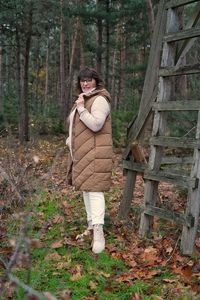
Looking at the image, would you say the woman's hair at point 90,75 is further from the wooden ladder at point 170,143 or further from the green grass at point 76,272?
the green grass at point 76,272

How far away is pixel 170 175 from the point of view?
17.8ft

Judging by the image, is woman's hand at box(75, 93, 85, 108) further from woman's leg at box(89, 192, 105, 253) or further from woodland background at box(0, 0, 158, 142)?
woodland background at box(0, 0, 158, 142)

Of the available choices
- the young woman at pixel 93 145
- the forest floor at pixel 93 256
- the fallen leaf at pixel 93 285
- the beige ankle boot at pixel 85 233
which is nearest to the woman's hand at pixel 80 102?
the young woman at pixel 93 145

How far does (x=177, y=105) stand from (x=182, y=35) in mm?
819

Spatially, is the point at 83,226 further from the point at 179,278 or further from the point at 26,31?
the point at 26,31

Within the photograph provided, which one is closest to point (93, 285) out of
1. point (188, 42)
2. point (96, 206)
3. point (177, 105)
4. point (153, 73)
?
point (96, 206)

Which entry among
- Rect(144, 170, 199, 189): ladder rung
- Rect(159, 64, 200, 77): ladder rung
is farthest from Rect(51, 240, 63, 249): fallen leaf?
Rect(159, 64, 200, 77): ladder rung

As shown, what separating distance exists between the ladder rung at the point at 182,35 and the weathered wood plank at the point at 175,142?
1.17 metres

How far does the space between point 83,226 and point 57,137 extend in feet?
47.6

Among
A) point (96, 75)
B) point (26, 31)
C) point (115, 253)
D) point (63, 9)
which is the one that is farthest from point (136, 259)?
point (63, 9)

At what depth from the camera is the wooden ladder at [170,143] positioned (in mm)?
5055

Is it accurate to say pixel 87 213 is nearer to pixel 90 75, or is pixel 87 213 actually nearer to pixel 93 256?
pixel 93 256

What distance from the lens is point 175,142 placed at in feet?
17.5

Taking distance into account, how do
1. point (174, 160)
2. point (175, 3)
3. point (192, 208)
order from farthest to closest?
point (174, 160)
point (175, 3)
point (192, 208)
